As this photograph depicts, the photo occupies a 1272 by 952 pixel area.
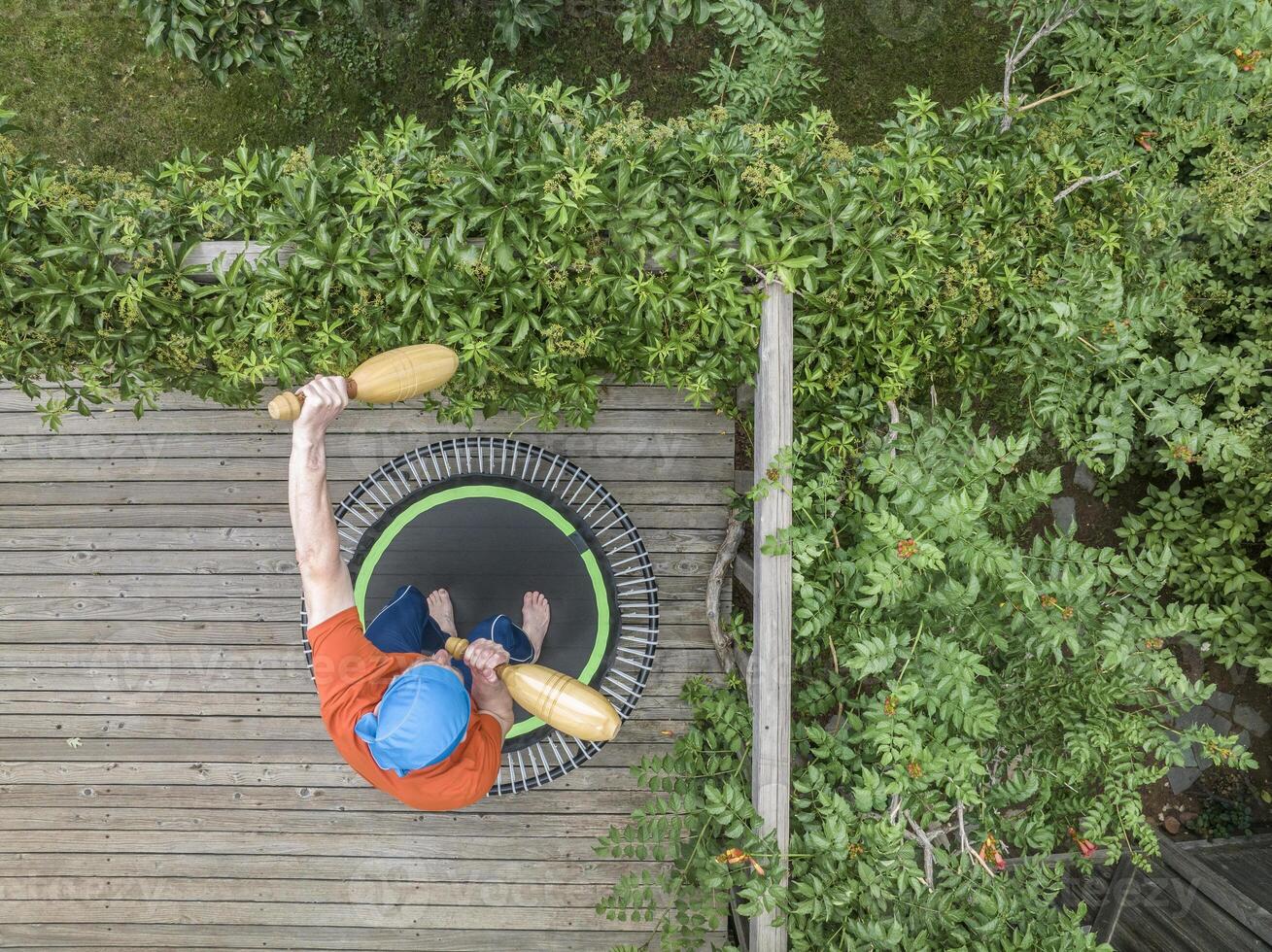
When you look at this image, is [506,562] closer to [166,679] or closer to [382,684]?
[382,684]

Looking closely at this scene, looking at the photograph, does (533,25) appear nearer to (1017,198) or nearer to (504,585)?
(1017,198)

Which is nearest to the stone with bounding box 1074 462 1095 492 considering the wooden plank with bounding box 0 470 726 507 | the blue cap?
the blue cap

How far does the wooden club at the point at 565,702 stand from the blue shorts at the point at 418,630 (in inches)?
33.6

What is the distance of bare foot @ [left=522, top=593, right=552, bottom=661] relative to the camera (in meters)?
3.22

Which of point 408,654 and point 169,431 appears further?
point 169,431

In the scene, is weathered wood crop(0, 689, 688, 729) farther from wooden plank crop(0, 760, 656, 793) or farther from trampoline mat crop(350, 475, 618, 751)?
trampoline mat crop(350, 475, 618, 751)

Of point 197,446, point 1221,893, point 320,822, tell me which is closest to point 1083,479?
point 1221,893

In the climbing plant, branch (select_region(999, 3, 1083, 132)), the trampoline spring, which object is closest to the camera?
the climbing plant

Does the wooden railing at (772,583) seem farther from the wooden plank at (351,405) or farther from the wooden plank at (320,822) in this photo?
the wooden plank at (320,822)

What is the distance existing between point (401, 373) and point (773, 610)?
4.54 ft

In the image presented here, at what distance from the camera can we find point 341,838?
3502 millimetres

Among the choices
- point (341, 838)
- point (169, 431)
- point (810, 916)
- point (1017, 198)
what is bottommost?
point (341, 838)

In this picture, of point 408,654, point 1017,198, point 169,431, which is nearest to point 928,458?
point 1017,198

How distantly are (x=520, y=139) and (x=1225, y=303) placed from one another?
10.9 ft
